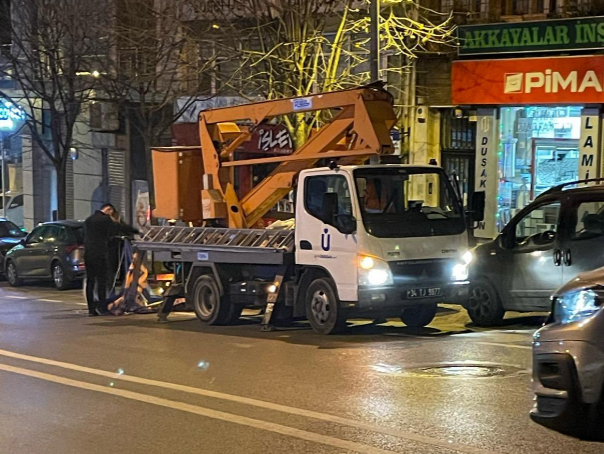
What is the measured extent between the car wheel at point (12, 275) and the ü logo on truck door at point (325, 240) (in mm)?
12504

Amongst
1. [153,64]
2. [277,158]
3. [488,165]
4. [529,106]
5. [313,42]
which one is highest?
[153,64]

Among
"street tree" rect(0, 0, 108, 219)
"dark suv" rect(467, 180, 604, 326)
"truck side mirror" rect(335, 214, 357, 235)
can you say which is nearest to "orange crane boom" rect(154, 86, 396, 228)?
"truck side mirror" rect(335, 214, 357, 235)

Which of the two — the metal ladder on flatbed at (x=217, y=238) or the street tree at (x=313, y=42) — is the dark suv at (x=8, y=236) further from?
the metal ladder on flatbed at (x=217, y=238)

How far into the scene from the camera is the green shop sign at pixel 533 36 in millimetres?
17219

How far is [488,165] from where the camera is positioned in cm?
1945

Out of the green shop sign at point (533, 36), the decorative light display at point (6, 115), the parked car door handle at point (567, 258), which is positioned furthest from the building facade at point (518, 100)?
the decorative light display at point (6, 115)

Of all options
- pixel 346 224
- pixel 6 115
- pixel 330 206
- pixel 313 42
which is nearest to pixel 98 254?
pixel 330 206

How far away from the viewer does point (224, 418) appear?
24.9 ft

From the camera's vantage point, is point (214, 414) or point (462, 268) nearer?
point (214, 414)

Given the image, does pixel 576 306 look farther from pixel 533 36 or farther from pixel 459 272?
pixel 533 36

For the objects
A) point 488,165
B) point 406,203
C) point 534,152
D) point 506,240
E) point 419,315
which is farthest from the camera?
point 488,165

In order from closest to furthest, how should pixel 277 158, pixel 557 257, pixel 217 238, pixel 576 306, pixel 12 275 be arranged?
pixel 576 306 → pixel 557 257 → pixel 277 158 → pixel 217 238 → pixel 12 275

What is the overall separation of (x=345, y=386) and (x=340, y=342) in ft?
9.00

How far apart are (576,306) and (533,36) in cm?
1268
